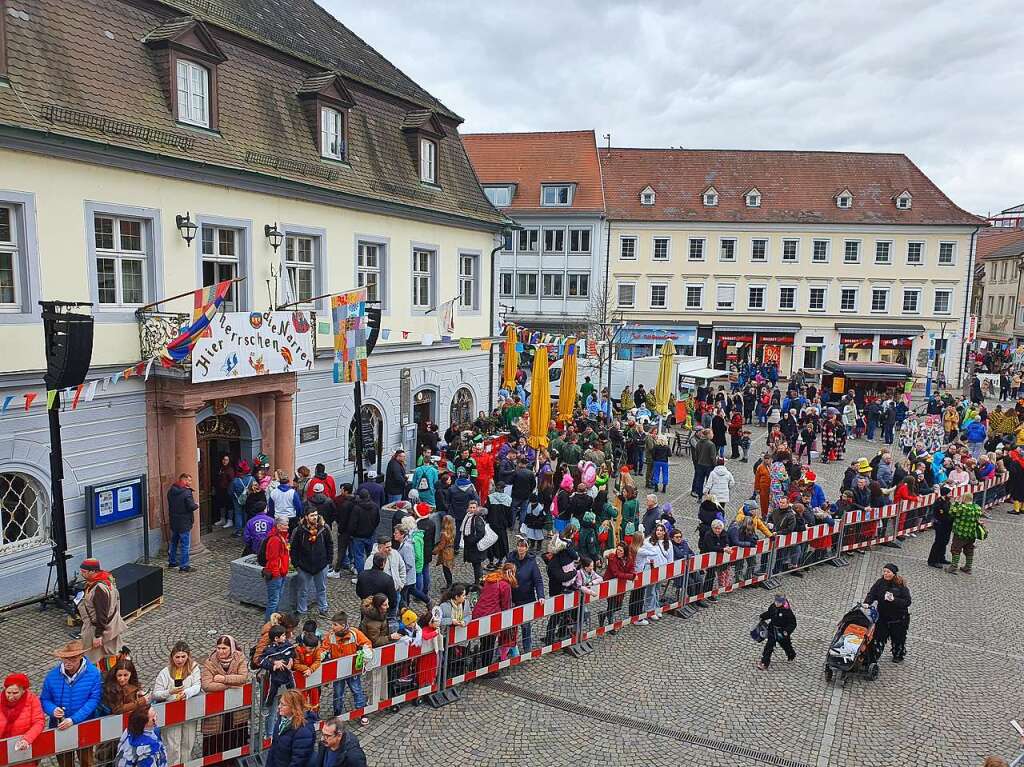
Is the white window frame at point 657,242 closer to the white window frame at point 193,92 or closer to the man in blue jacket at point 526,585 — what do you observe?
the white window frame at point 193,92

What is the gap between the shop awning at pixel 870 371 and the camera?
3191 centimetres

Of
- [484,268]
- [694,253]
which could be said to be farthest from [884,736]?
[694,253]

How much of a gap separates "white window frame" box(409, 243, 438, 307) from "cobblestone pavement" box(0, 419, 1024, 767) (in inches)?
358

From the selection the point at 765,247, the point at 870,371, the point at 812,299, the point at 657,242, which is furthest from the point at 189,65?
the point at 812,299

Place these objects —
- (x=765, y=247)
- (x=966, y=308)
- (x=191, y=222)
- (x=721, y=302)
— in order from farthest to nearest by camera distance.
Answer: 1. (x=721, y=302)
2. (x=765, y=247)
3. (x=966, y=308)
4. (x=191, y=222)

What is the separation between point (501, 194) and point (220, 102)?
32.2 metres

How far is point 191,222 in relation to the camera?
13352mm

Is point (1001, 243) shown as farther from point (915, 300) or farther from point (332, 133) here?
point (332, 133)

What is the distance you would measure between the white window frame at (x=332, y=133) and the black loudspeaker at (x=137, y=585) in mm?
9274

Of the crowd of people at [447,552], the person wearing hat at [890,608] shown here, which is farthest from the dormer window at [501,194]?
the person wearing hat at [890,608]

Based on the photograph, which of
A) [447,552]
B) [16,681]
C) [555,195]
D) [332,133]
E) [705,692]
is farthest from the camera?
[555,195]

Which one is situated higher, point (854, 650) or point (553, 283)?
point (553, 283)

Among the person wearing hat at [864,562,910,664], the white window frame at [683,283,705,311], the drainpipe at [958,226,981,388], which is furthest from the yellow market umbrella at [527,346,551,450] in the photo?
the drainpipe at [958,226,981,388]

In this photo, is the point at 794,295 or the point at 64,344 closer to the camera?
the point at 64,344
